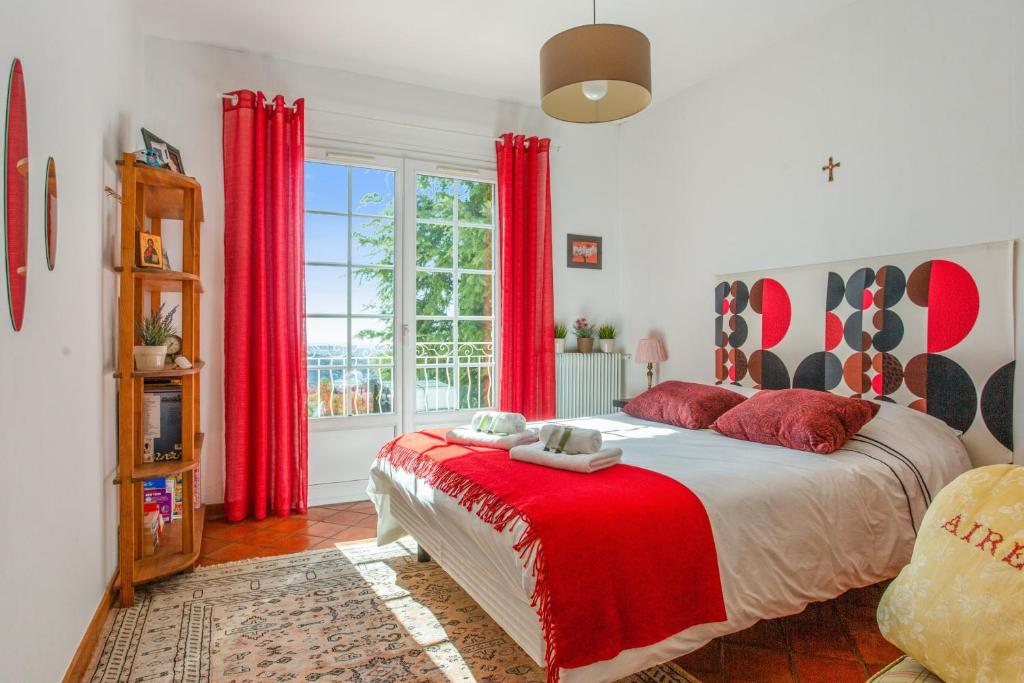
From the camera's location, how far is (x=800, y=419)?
8.23ft

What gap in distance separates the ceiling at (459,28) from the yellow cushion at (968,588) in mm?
2826

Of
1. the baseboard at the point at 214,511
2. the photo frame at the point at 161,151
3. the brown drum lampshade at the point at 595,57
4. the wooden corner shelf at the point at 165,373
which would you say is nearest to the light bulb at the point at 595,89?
the brown drum lampshade at the point at 595,57

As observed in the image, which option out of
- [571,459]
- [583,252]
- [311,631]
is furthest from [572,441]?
[583,252]

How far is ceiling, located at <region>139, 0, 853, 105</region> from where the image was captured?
121 inches

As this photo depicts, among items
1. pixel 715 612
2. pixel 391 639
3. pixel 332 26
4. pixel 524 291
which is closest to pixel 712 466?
pixel 715 612

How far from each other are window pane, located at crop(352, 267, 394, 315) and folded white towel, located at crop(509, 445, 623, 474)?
2.14 meters

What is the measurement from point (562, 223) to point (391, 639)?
10.9 ft

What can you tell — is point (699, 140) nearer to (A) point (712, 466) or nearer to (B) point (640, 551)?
(A) point (712, 466)

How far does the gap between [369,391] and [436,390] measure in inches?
18.8

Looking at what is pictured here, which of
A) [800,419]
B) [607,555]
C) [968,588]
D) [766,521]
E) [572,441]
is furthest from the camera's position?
[800,419]

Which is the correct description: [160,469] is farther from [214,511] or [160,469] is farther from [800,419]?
[800,419]

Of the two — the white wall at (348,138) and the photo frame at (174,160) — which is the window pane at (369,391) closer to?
the white wall at (348,138)

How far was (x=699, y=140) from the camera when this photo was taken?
13.2ft

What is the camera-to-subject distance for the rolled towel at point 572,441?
2.14m
